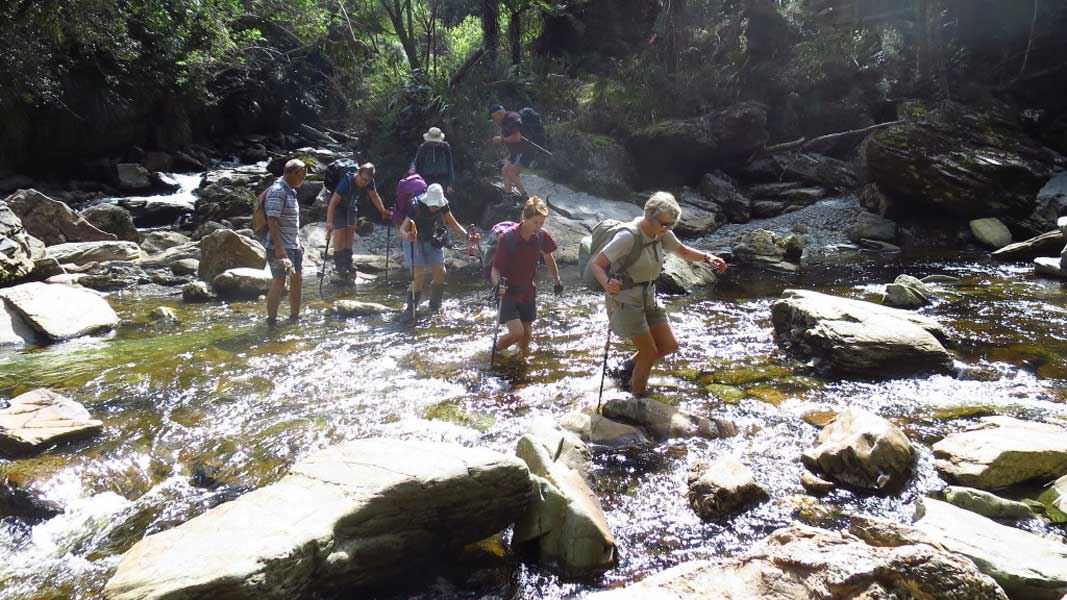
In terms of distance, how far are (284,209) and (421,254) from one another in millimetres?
2315

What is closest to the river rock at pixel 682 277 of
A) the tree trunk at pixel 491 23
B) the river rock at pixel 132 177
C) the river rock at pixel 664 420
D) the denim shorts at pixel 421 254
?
the denim shorts at pixel 421 254

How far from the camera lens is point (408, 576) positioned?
Result: 4105 mm

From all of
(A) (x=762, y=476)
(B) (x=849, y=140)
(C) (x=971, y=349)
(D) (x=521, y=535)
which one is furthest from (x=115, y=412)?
(B) (x=849, y=140)

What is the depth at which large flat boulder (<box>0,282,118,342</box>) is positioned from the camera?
31.1ft

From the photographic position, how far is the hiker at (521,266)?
25.5 feet

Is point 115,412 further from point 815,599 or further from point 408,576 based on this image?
point 815,599

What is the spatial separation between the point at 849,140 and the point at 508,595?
25.4 m

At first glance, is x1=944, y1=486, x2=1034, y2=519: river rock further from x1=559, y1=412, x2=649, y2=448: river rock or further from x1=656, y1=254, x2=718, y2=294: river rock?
x1=656, y1=254, x2=718, y2=294: river rock

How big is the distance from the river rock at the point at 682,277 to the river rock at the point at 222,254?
891cm

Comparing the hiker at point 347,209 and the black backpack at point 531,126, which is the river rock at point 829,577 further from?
the black backpack at point 531,126

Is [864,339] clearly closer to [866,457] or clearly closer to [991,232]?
[866,457]

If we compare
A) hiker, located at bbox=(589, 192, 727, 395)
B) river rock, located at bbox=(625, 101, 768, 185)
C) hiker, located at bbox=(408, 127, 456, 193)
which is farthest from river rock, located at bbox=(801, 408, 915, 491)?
river rock, located at bbox=(625, 101, 768, 185)

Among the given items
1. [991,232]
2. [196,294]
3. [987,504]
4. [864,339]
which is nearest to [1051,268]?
[991,232]

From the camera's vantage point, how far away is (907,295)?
11.1 metres
